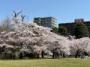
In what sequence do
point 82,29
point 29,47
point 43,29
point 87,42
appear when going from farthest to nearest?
point 82,29 → point 87,42 → point 43,29 → point 29,47

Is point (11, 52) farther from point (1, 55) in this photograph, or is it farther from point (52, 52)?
point (52, 52)

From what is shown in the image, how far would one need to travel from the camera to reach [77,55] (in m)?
60.6

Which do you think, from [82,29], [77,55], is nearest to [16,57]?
[77,55]

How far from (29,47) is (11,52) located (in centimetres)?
327

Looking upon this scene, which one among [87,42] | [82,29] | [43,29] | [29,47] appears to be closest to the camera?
[29,47]

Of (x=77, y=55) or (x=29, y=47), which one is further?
(x=77, y=55)

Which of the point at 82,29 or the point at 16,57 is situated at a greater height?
the point at 82,29

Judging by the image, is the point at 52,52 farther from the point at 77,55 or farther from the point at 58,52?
the point at 77,55

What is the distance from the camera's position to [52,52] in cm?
5138

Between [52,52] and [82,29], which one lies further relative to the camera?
[82,29]

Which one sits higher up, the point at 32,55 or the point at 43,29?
the point at 43,29

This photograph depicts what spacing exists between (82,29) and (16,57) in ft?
113

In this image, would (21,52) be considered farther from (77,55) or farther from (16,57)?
(77,55)

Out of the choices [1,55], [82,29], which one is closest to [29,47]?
[1,55]
